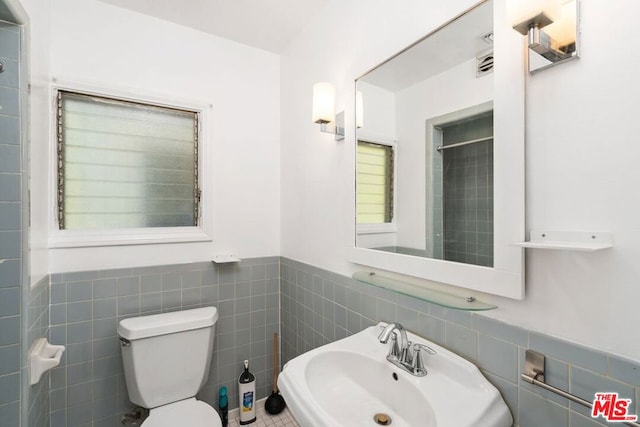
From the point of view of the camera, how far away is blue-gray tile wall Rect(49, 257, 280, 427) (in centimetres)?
148

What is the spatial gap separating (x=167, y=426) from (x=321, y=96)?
166cm

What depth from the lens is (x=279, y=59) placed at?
2.06 metres

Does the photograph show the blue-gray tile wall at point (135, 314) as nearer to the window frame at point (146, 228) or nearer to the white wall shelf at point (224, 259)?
the white wall shelf at point (224, 259)

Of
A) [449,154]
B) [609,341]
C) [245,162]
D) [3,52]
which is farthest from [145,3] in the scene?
[609,341]

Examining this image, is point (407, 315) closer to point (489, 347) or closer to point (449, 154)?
point (489, 347)

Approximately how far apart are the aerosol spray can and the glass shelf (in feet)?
3.78

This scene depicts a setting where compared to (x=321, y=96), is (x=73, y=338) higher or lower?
lower

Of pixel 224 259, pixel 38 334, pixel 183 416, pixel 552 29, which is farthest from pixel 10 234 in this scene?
pixel 552 29

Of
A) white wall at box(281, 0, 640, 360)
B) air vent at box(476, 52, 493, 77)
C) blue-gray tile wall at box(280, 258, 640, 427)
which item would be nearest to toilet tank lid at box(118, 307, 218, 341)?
blue-gray tile wall at box(280, 258, 640, 427)

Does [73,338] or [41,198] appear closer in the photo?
[41,198]

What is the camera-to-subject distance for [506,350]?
81 centimetres

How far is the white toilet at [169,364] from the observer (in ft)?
4.64

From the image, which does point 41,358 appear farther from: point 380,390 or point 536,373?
point 536,373

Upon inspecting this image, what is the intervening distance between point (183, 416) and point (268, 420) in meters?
0.64
